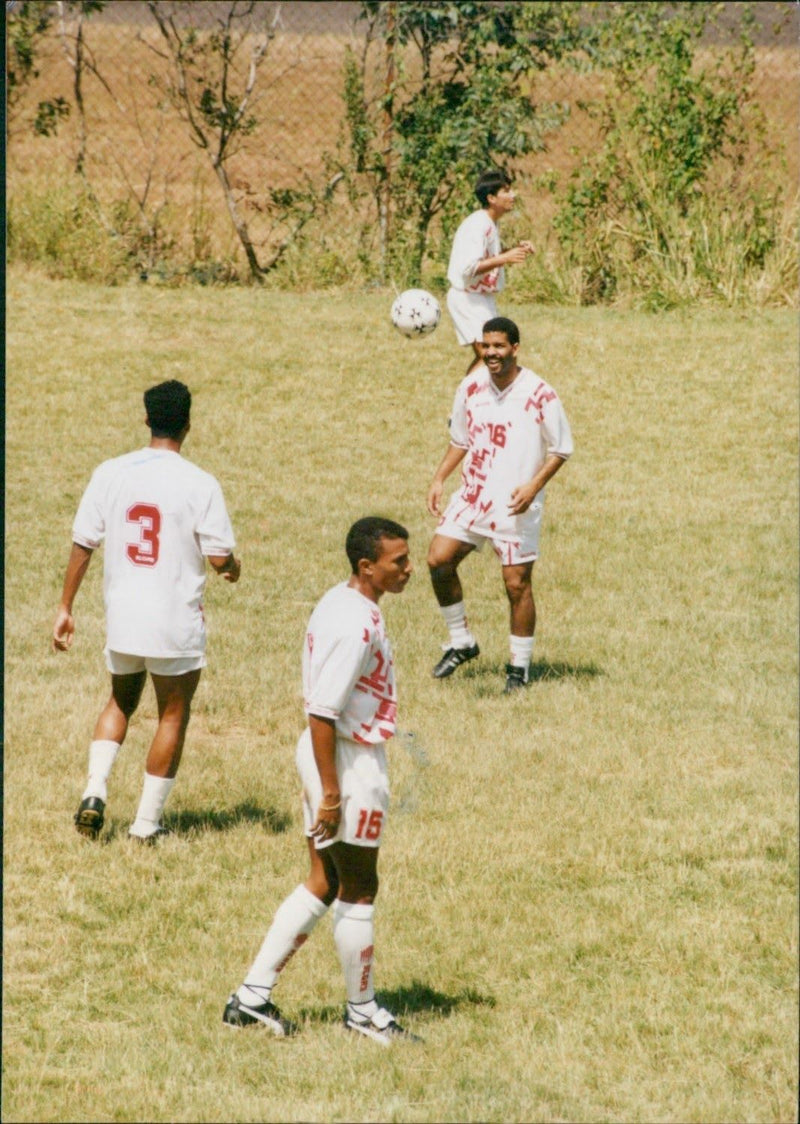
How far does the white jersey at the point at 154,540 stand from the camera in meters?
7.00

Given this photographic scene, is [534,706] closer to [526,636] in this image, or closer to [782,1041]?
[526,636]

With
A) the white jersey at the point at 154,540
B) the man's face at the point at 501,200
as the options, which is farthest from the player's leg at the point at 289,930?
the man's face at the point at 501,200

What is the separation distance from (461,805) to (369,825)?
2.50 metres

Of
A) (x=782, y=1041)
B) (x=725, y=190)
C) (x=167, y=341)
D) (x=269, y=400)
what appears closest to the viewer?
(x=782, y=1041)

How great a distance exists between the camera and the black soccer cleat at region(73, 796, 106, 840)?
7223 millimetres

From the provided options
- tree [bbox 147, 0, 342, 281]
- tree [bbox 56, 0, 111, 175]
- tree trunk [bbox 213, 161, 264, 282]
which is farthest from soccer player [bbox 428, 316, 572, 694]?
tree [bbox 56, 0, 111, 175]

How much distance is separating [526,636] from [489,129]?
38.3 feet

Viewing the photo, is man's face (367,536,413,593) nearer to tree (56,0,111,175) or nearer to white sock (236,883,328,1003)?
white sock (236,883,328,1003)

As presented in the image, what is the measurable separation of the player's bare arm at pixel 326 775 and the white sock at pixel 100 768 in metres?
2.22

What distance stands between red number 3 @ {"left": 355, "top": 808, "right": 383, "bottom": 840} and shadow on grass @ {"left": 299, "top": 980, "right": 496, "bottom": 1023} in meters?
0.76

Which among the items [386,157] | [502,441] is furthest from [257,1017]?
[386,157]

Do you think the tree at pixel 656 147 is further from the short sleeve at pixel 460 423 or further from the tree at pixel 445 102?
the short sleeve at pixel 460 423

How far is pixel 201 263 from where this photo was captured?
68.5 feet

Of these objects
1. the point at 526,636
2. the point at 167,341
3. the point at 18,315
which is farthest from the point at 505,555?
the point at 18,315
